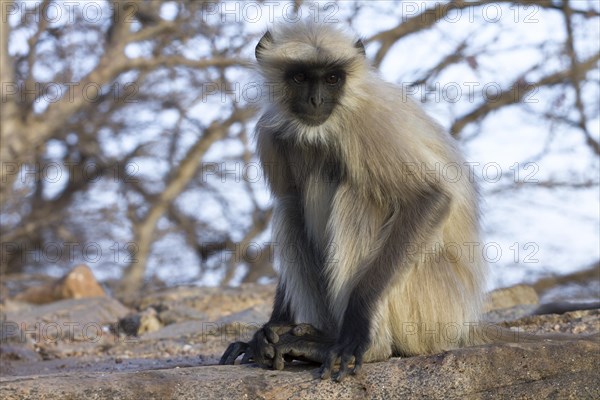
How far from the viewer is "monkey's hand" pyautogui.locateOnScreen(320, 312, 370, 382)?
12.9ft

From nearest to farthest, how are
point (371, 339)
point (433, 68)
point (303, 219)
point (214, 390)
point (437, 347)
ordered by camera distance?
point (214, 390) < point (371, 339) < point (437, 347) < point (303, 219) < point (433, 68)

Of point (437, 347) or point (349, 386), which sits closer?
point (349, 386)

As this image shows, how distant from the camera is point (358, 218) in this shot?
4406mm

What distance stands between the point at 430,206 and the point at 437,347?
692 mm

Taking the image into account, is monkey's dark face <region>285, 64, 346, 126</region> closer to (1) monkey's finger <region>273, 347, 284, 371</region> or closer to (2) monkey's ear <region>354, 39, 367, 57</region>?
(2) monkey's ear <region>354, 39, 367, 57</region>

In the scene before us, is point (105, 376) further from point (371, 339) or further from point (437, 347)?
point (437, 347)

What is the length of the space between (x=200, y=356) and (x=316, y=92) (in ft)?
6.47

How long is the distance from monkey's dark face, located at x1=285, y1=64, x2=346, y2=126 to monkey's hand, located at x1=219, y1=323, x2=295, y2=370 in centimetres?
101

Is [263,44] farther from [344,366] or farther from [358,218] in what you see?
[344,366]

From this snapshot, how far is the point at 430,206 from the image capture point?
14.3 feet

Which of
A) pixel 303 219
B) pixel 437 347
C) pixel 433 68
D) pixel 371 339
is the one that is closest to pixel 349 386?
pixel 371 339

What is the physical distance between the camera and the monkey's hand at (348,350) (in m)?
3.93

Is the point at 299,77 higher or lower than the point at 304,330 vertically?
higher

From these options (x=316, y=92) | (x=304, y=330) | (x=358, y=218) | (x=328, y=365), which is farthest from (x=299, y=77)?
(x=328, y=365)
